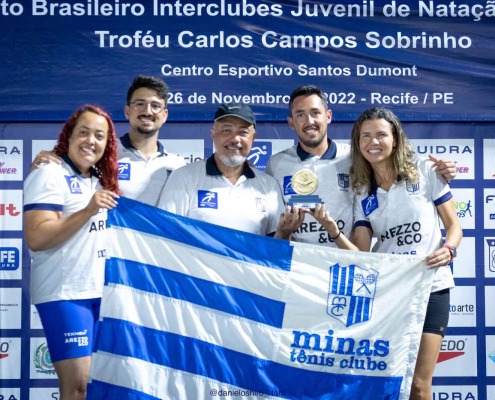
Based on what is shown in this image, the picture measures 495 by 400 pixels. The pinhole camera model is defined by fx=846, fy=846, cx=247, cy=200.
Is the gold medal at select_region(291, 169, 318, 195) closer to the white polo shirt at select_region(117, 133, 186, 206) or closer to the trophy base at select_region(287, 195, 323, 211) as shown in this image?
the trophy base at select_region(287, 195, 323, 211)

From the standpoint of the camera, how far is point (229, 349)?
3.79 metres

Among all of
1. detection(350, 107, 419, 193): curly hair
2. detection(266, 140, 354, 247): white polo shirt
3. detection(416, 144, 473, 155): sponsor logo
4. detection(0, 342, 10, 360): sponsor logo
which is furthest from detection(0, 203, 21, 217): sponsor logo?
detection(416, 144, 473, 155): sponsor logo

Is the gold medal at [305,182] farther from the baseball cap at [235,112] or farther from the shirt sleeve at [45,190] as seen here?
the shirt sleeve at [45,190]

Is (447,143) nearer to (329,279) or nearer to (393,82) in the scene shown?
(393,82)

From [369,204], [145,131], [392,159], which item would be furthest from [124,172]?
[392,159]

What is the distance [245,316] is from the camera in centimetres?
383

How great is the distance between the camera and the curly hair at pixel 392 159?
404 centimetres

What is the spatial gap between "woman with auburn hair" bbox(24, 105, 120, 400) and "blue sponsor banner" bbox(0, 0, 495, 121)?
1.42 m

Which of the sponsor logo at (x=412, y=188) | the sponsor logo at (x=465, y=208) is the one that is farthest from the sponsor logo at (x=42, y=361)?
the sponsor logo at (x=465, y=208)

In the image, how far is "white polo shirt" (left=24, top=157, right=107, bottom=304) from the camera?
12.4ft

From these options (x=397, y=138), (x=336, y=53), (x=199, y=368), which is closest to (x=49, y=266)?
(x=199, y=368)

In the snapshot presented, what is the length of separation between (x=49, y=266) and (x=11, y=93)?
6.03 feet

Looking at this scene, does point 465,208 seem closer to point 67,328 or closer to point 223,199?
point 223,199

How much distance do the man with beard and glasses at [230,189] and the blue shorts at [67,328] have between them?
656 millimetres
